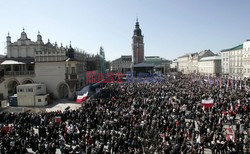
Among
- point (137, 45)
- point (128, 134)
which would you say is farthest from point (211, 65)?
point (128, 134)

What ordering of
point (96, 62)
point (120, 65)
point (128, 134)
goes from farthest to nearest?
point (120, 65)
point (96, 62)
point (128, 134)

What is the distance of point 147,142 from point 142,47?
94635 mm

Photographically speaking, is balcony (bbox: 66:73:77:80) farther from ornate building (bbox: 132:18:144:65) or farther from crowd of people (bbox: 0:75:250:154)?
ornate building (bbox: 132:18:144:65)

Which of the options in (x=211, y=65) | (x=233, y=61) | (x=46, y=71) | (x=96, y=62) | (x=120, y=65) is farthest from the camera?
(x=120, y=65)

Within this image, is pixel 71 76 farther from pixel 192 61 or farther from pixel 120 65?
pixel 192 61

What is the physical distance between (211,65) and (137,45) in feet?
111

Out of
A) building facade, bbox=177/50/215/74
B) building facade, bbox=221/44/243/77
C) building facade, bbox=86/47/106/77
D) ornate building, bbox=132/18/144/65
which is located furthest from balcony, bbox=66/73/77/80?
building facade, bbox=177/50/215/74

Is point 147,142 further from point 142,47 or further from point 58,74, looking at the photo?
point 142,47

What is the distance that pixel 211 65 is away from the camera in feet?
283

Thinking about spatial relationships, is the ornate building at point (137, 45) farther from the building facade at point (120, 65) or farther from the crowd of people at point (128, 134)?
the crowd of people at point (128, 134)

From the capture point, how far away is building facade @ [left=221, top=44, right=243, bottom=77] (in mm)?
63938

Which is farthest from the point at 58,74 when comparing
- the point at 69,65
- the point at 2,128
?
the point at 2,128

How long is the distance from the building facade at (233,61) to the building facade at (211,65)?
5.44 metres

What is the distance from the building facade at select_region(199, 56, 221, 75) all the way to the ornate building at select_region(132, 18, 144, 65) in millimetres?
27403
